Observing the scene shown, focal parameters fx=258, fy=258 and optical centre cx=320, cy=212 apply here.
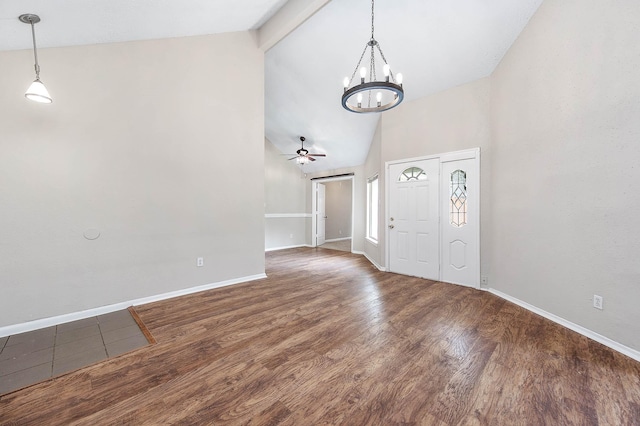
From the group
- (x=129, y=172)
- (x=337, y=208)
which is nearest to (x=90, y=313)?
(x=129, y=172)

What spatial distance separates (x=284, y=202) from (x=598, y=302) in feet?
23.0

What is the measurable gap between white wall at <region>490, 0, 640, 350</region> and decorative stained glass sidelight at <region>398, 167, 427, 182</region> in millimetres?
1199

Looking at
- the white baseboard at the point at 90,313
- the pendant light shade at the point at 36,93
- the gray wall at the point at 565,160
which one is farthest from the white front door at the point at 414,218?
the pendant light shade at the point at 36,93

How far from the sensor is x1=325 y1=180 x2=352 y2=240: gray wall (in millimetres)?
9891

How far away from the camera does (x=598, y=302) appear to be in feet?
8.19

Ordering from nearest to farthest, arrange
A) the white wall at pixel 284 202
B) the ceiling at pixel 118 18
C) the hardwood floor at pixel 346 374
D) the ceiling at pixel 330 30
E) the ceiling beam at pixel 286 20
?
the hardwood floor at pixel 346 374
the ceiling at pixel 118 18
the ceiling at pixel 330 30
the ceiling beam at pixel 286 20
the white wall at pixel 284 202

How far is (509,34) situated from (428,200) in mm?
2486

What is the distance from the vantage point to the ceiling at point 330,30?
2.60 m

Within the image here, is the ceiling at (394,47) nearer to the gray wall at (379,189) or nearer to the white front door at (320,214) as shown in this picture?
the gray wall at (379,189)

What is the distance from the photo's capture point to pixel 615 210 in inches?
93.1

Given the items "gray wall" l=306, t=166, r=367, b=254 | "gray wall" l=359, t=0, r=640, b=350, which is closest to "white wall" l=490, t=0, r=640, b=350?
"gray wall" l=359, t=0, r=640, b=350

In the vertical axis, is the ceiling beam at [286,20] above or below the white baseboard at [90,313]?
above

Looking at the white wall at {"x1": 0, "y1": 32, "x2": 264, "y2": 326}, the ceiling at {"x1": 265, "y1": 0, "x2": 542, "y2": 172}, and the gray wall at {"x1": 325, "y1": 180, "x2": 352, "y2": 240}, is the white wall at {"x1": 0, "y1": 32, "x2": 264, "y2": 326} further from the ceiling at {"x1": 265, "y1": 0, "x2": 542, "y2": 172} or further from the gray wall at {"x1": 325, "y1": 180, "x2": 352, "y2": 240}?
the gray wall at {"x1": 325, "y1": 180, "x2": 352, "y2": 240}

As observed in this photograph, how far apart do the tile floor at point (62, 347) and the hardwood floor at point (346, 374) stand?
17cm
